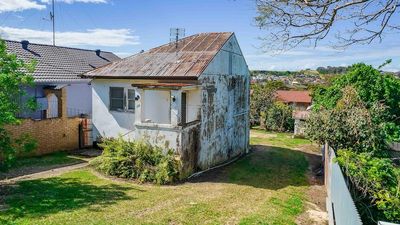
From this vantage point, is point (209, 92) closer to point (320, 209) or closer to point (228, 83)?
point (228, 83)

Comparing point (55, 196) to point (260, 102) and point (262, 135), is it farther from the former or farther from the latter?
point (260, 102)

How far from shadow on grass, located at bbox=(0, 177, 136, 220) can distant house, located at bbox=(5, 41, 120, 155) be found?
2873 mm

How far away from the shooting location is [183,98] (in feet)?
49.6

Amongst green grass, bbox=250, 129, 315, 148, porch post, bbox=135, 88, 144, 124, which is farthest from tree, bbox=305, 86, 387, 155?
green grass, bbox=250, 129, 315, 148

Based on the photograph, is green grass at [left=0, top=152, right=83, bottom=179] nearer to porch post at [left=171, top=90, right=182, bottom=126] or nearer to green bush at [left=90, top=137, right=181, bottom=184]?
green bush at [left=90, top=137, right=181, bottom=184]

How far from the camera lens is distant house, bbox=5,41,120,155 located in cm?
1764

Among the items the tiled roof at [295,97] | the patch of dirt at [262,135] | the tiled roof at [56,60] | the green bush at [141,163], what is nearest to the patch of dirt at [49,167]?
the green bush at [141,163]

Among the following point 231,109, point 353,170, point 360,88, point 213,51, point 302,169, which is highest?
point 213,51

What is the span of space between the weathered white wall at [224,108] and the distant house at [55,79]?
8594 mm

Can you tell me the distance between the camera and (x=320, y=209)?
37.1ft

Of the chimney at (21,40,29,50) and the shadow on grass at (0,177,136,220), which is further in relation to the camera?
the chimney at (21,40,29,50)

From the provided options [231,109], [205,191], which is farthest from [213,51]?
[205,191]

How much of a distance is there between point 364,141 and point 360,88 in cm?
449

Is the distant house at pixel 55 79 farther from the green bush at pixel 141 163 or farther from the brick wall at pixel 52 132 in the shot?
the green bush at pixel 141 163
